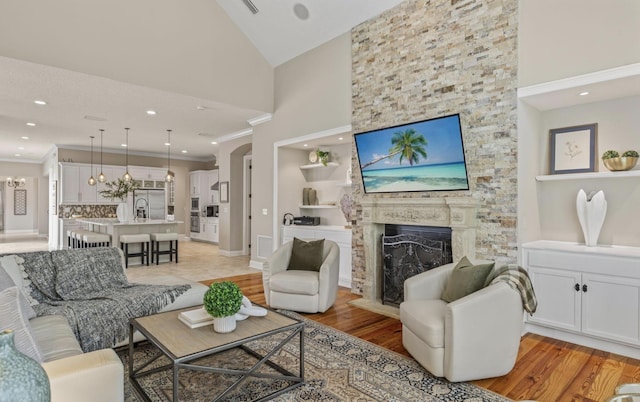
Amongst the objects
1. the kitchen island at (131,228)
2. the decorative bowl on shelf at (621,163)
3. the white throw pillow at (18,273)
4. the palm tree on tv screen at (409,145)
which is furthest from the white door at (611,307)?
the kitchen island at (131,228)

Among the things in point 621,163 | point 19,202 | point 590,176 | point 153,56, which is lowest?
point 19,202

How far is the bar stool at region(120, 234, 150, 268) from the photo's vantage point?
7.05 meters

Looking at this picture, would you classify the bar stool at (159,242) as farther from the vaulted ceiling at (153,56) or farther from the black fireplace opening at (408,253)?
the black fireplace opening at (408,253)

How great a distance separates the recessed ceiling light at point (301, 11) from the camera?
203 inches

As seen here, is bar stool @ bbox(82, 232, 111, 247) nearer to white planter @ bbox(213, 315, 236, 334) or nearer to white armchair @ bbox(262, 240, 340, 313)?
white armchair @ bbox(262, 240, 340, 313)

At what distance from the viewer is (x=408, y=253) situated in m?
4.38

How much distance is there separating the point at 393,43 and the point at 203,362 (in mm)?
4117

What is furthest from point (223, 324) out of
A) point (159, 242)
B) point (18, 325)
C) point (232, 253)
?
point (232, 253)

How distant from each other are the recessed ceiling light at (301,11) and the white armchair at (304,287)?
11.3ft

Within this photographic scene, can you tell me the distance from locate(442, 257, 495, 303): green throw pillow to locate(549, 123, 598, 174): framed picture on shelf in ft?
5.23

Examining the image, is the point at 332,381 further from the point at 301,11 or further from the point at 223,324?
the point at 301,11

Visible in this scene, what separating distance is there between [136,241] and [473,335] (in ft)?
21.6

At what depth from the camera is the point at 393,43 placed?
14.9ft

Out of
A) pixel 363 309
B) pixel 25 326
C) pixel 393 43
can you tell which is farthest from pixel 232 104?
pixel 25 326
